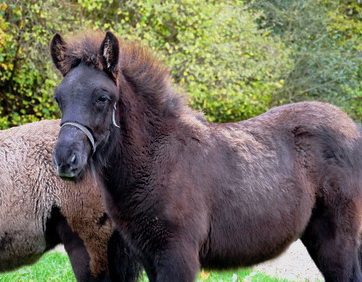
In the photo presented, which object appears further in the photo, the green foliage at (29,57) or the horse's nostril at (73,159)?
the green foliage at (29,57)

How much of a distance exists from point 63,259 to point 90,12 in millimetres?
8184

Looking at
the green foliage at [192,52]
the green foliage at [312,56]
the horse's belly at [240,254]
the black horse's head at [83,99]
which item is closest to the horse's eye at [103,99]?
the black horse's head at [83,99]

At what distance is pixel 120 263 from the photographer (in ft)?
17.4

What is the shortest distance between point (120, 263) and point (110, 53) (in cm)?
222

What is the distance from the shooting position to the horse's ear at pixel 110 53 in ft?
13.4

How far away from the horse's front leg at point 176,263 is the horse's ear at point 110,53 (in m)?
1.44

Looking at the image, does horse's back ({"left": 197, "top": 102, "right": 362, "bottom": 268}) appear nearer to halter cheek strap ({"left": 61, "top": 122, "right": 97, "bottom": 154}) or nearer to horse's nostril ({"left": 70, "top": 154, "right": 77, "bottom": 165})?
halter cheek strap ({"left": 61, "top": 122, "right": 97, "bottom": 154})

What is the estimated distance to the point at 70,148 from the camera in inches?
149

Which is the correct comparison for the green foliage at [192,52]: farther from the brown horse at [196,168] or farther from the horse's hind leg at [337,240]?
the horse's hind leg at [337,240]

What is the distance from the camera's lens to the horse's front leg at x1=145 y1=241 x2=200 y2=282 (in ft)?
13.5

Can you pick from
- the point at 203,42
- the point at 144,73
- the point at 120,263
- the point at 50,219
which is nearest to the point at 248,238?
the point at 120,263

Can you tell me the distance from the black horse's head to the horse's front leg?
2.99 feet

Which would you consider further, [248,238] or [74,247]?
[74,247]

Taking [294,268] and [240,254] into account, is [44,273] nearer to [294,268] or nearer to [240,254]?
[240,254]
